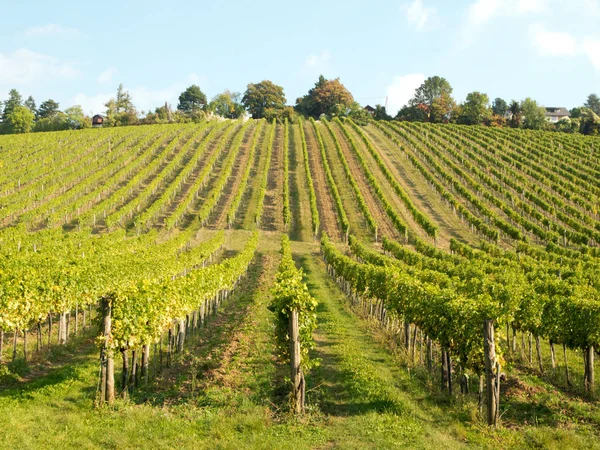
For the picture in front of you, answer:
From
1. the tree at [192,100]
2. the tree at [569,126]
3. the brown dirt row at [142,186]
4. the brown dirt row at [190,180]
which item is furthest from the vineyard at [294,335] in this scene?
the tree at [192,100]

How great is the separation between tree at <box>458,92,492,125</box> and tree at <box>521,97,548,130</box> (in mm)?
9997

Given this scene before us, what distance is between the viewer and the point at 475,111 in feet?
427

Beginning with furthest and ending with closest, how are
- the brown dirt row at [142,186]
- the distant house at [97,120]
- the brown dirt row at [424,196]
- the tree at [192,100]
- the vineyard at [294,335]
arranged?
the tree at [192,100]
the distant house at [97,120]
the brown dirt row at [142,186]
the brown dirt row at [424,196]
the vineyard at [294,335]

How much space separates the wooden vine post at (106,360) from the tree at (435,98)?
437 ft

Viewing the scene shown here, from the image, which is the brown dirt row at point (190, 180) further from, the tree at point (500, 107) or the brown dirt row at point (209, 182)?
the tree at point (500, 107)

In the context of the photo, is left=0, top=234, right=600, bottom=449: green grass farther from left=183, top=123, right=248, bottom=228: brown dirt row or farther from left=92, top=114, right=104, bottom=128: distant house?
left=92, top=114, right=104, bottom=128: distant house

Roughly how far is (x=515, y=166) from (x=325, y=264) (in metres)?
54.2

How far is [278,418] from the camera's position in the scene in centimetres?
1241

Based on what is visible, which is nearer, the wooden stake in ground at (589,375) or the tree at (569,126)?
the wooden stake in ground at (589,375)

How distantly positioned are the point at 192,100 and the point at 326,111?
46.7m

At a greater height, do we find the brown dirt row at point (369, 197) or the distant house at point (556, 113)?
the distant house at point (556, 113)

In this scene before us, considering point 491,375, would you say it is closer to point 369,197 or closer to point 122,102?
point 369,197

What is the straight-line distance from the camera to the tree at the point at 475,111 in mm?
130000

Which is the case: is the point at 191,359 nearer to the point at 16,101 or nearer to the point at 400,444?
the point at 400,444
